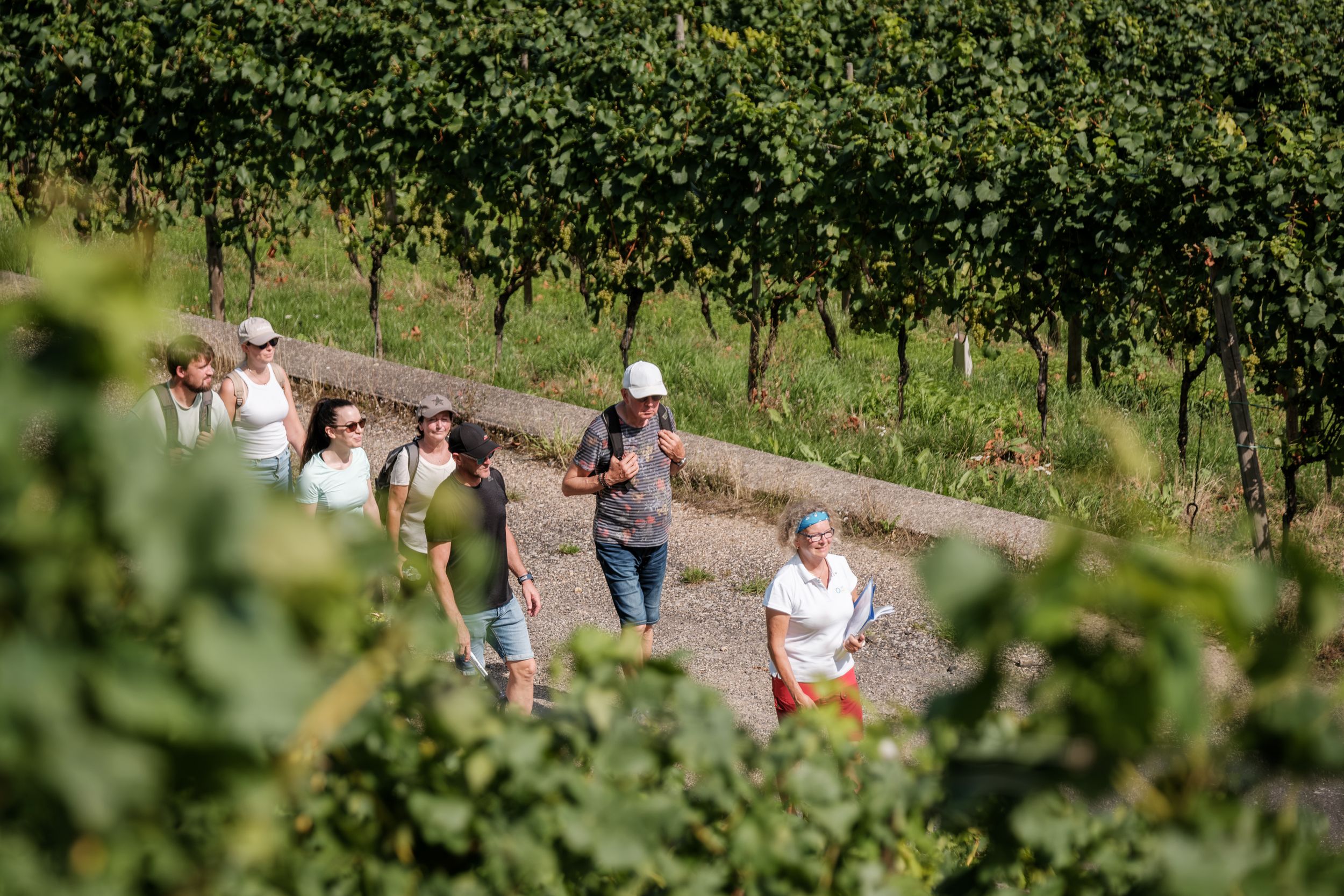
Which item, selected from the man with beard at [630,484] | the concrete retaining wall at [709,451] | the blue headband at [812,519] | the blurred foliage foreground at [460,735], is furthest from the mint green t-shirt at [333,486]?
the blurred foliage foreground at [460,735]

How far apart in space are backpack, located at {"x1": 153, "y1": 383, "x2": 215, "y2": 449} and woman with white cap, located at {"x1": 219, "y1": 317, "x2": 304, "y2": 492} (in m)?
0.43

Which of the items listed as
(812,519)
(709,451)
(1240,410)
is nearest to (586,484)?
(812,519)

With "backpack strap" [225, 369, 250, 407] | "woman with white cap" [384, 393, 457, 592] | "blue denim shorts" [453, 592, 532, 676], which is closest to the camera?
"blue denim shorts" [453, 592, 532, 676]

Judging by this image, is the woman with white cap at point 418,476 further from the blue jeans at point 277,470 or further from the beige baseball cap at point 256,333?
the beige baseball cap at point 256,333

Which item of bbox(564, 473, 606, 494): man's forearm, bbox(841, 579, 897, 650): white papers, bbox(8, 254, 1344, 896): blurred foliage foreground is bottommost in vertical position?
bbox(841, 579, 897, 650): white papers

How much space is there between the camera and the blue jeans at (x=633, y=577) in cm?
531

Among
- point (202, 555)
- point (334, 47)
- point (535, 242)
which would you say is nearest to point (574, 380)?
point (535, 242)

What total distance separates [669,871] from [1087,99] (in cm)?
910

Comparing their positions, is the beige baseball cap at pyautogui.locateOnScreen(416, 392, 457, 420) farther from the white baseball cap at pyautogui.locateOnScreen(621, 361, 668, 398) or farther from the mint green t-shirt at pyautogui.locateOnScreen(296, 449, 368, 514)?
the white baseball cap at pyautogui.locateOnScreen(621, 361, 668, 398)

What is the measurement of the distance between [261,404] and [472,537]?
6.09 ft

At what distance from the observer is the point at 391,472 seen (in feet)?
16.4

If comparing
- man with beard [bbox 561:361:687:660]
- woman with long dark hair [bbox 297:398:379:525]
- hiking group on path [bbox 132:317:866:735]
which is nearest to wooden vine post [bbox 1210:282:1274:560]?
hiking group on path [bbox 132:317:866:735]

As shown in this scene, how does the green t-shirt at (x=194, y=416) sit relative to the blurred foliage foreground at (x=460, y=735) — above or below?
below

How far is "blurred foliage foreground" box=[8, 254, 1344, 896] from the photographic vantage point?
765 mm
